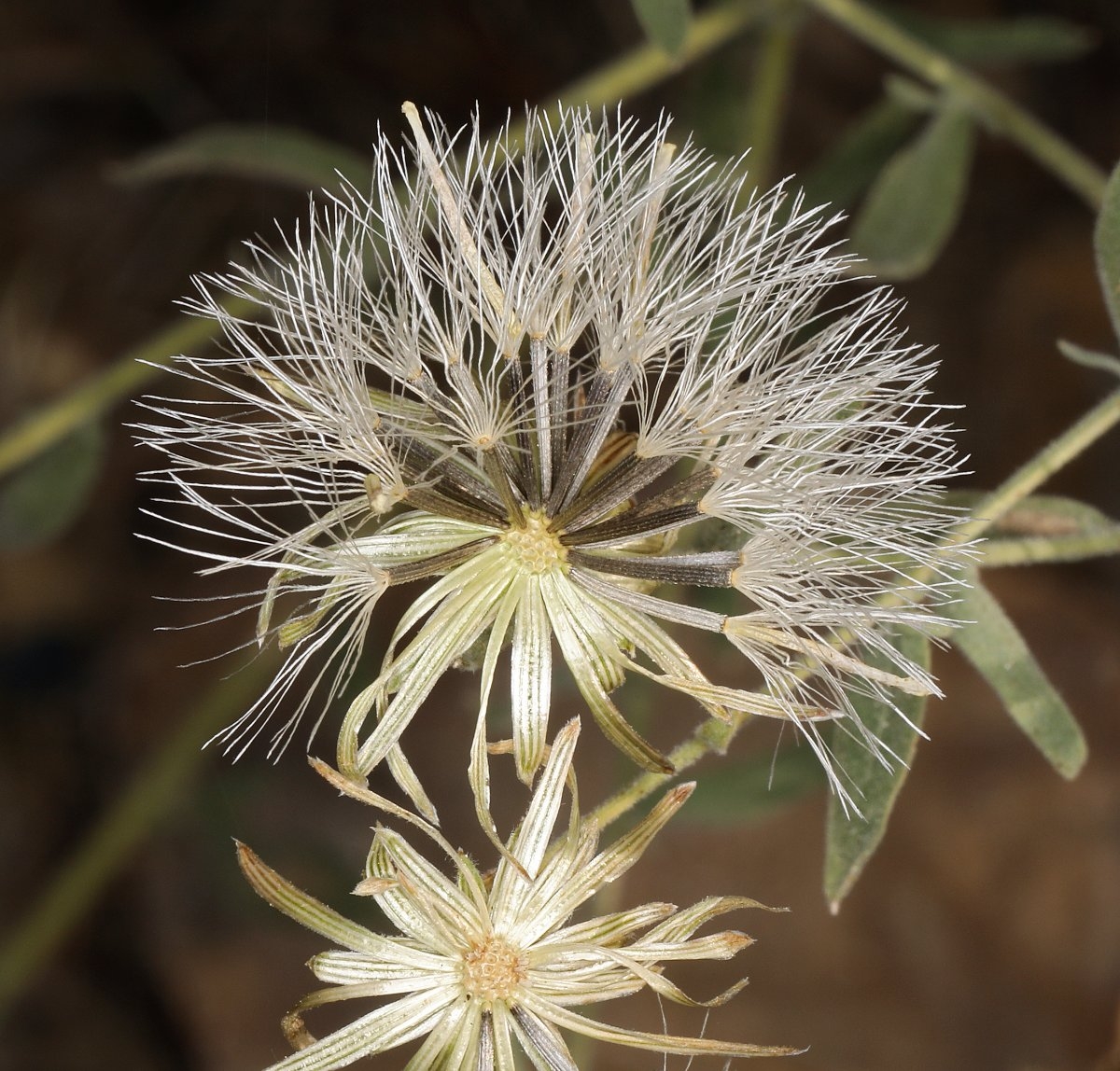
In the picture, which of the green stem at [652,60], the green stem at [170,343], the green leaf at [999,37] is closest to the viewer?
the green stem at [170,343]

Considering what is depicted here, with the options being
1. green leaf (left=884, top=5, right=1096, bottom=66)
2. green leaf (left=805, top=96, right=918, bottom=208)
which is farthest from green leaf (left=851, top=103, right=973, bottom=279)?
green leaf (left=884, top=5, right=1096, bottom=66)

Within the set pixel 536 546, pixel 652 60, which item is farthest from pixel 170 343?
pixel 536 546

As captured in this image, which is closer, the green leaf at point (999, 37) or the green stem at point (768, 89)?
the green leaf at point (999, 37)

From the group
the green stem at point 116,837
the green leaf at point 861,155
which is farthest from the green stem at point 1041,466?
the green stem at point 116,837

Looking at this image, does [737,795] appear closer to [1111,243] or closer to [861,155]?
[1111,243]

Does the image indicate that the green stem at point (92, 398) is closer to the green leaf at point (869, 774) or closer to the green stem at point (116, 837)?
the green stem at point (116, 837)

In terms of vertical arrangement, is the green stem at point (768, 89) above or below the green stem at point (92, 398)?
above

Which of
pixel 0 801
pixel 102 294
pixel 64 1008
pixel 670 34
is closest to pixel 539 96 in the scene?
pixel 102 294
